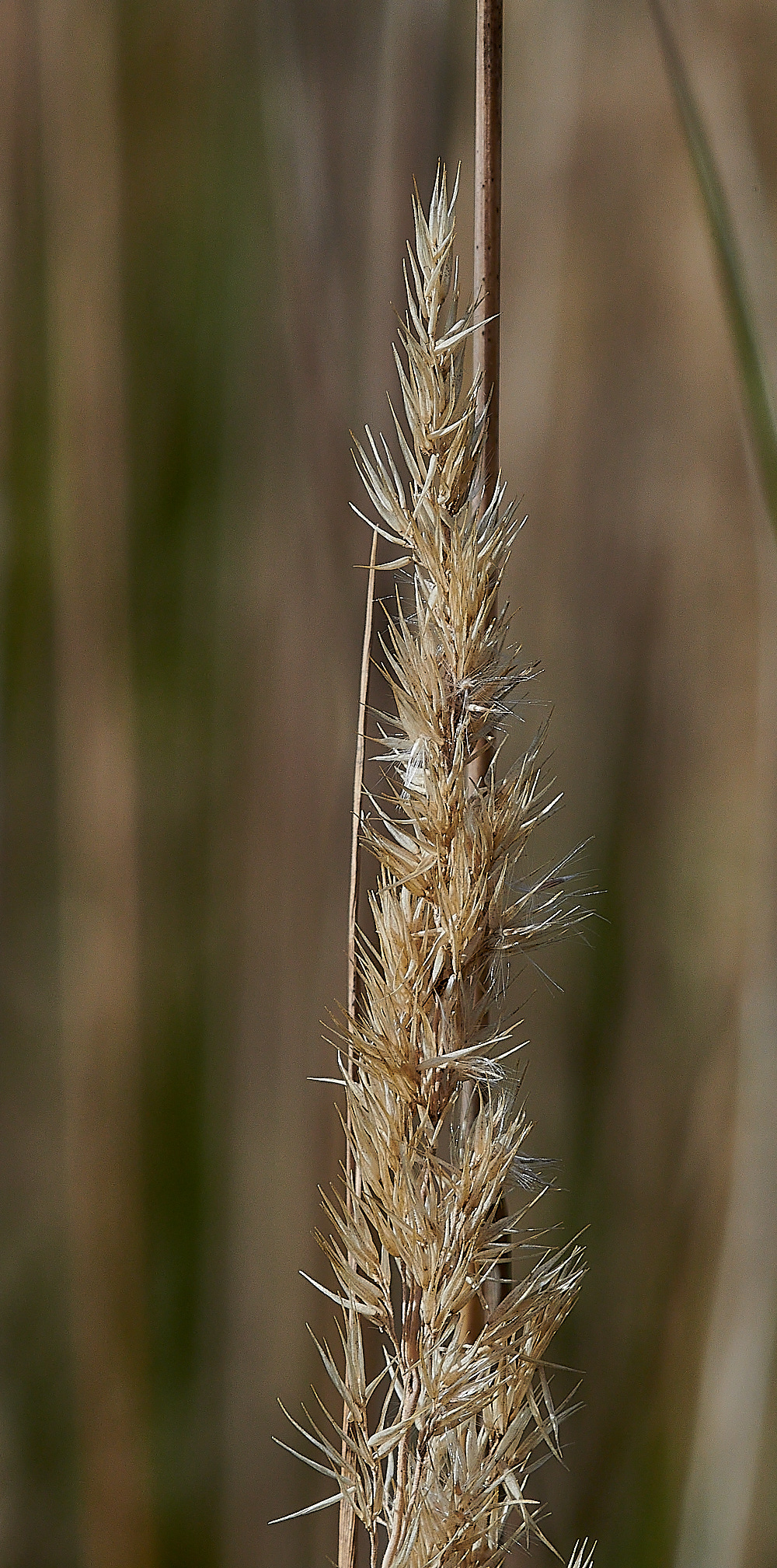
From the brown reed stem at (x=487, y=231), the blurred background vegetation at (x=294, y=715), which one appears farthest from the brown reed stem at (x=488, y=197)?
the blurred background vegetation at (x=294, y=715)

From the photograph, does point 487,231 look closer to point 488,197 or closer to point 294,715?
point 488,197

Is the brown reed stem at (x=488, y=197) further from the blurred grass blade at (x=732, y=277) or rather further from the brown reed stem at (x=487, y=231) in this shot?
the blurred grass blade at (x=732, y=277)

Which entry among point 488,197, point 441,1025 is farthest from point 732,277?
point 441,1025

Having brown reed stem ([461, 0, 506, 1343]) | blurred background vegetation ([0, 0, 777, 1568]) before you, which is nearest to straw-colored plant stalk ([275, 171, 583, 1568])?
brown reed stem ([461, 0, 506, 1343])

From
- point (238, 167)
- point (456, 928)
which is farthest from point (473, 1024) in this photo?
point (238, 167)

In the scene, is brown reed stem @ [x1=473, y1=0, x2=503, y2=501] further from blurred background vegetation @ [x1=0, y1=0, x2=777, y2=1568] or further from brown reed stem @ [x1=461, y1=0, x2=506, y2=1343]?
blurred background vegetation @ [x1=0, y1=0, x2=777, y2=1568]

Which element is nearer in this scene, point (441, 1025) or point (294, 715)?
point (441, 1025)
